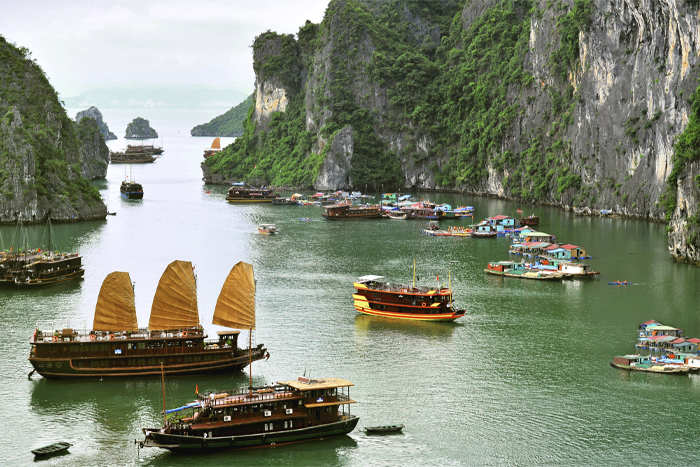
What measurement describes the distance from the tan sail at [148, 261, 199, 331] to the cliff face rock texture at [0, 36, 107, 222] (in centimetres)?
6655

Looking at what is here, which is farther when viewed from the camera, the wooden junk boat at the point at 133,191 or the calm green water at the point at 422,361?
the wooden junk boat at the point at 133,191

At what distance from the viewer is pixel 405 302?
6175cm

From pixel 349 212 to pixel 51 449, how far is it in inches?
3509

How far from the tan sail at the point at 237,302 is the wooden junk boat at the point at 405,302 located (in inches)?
670

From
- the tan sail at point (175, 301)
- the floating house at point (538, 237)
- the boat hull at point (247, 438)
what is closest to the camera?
the boat hull at point (247, 438)

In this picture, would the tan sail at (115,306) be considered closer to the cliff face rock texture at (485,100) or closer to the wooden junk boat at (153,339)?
the wooden junk boat at (153,339)

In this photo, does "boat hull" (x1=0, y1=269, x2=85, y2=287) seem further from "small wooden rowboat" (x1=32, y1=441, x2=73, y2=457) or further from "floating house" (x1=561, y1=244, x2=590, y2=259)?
"floating house" (x1=561, y1=244, x2=590, y2=259)

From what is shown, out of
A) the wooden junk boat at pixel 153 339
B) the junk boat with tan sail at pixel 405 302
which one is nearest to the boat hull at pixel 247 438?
the wooden junk boat at pixel 153 339

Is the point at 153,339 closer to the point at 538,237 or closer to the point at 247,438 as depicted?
the point at 247,438

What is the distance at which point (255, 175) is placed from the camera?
181m

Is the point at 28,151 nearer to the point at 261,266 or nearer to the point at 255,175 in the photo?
the point at 261,266

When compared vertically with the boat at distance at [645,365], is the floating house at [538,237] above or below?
above

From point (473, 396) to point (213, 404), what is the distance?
14.6 m

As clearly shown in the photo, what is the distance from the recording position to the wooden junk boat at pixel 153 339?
46812mm
